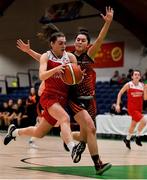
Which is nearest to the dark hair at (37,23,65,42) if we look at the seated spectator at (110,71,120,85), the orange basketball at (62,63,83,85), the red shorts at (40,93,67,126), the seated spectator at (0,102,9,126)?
the orange basketball at (62,63,83,85)

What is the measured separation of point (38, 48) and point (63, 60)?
22562 mm

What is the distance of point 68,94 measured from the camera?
5.86 m

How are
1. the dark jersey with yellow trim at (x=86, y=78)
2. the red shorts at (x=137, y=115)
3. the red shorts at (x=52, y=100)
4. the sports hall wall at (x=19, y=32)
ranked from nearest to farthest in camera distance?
1. the red shorts at (x=52, y=100)
2. the dark jersey with yellow trim at (x=86, y=78)
3. the red shorts at (x=137, y=115)
4. the sports hall wall at (x=19, y=32)

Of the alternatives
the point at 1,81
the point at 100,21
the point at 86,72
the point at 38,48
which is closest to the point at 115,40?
the point at 100,21

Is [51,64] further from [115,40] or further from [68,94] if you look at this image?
[115,40]

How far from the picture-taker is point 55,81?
18.9 feet

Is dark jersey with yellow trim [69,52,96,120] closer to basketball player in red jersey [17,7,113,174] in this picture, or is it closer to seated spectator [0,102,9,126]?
basketball player in red jersey [17,7,113,174]

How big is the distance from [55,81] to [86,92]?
0.58 m

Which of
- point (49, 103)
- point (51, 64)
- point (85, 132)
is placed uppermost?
point (51, 64)

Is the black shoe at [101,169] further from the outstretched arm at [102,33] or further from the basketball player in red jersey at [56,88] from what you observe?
the outstretched arm at [102,33]

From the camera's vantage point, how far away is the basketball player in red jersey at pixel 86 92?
18.3 ft

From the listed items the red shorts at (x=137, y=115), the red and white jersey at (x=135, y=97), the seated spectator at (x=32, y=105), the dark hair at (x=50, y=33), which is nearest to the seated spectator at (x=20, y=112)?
the seated spectator at (x=32, y=105)

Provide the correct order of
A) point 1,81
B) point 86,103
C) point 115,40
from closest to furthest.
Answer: point 86,103 < point 115,40 < point 1,81

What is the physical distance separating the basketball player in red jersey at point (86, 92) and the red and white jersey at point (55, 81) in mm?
167
